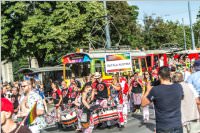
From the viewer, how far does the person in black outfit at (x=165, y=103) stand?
18.9 ft

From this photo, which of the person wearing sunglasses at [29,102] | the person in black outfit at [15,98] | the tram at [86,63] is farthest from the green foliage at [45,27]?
the person wearing sunglasses at [29,102]

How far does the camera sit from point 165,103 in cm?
578

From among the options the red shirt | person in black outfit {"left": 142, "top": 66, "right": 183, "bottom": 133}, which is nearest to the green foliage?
the red shirt

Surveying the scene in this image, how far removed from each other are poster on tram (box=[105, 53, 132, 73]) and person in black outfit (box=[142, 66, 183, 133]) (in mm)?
13084

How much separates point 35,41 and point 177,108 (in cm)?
2725

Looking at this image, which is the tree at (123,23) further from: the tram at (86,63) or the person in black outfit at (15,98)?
the person in black outfit at (15,98)

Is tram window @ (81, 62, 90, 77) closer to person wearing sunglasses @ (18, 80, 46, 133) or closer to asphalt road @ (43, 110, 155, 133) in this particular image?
asphalt road @ (43, 110, 155, 133)

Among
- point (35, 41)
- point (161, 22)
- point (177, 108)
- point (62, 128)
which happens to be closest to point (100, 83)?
point (62, 128)

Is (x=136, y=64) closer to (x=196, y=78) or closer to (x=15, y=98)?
Result: (x=15, y=98)

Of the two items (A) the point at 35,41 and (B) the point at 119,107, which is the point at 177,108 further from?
(A) the point at 35,41

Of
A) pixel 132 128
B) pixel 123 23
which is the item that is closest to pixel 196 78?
pixel 132 128

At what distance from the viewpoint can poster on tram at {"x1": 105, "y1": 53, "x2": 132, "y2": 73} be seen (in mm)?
19125

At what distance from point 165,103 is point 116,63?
44.4ft

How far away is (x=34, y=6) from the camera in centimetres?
3394
